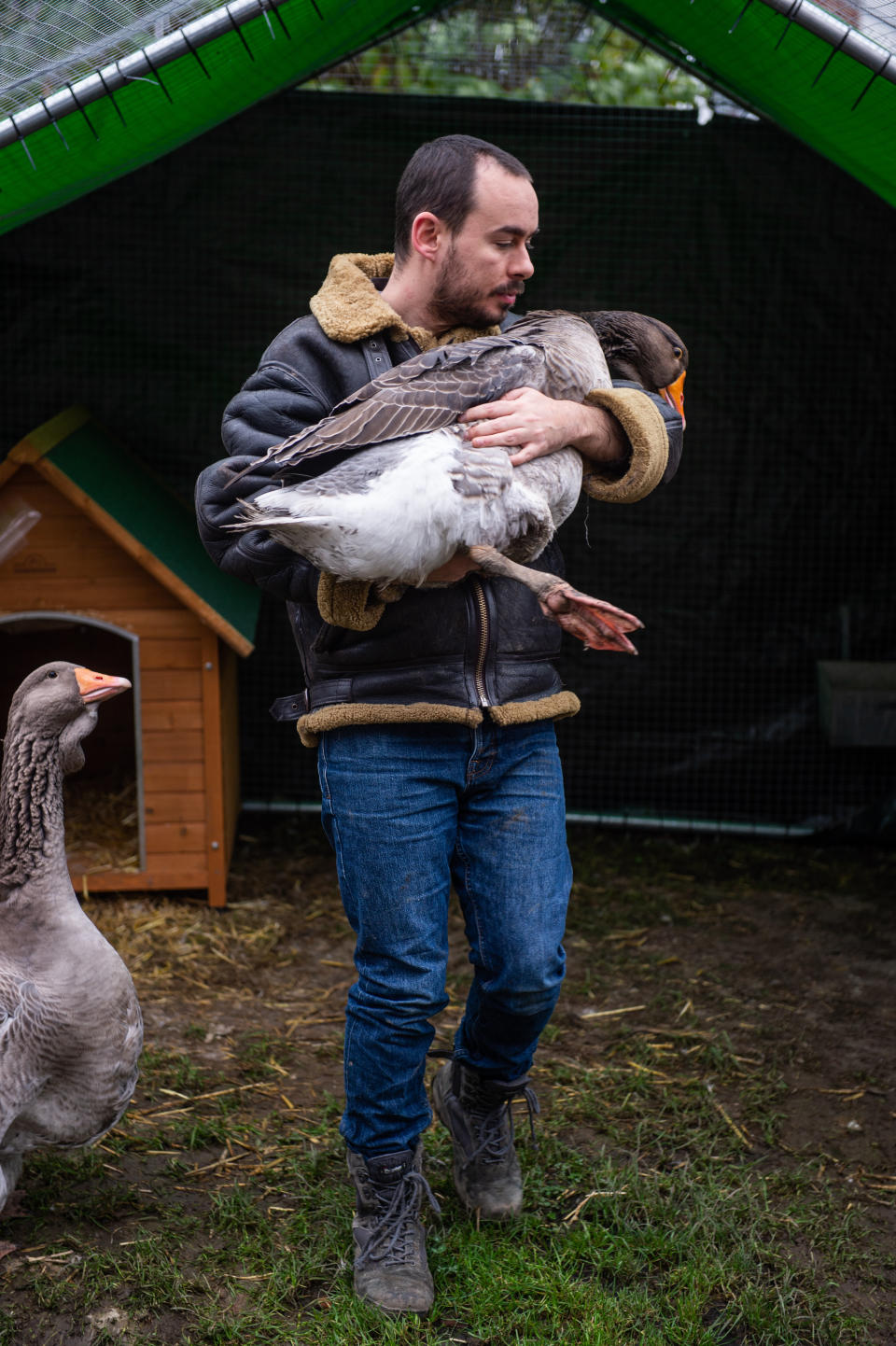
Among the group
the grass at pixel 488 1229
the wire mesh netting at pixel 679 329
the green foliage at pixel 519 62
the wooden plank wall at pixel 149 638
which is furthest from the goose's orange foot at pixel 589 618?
the green foliage at pixel 519 62

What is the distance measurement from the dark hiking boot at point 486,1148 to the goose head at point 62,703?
3.73ft

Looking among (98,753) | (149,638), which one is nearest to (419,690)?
(149,638)

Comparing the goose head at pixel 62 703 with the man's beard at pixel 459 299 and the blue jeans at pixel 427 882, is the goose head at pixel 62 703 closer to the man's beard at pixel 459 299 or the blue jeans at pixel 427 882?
the blue jeans at pixel 427 882

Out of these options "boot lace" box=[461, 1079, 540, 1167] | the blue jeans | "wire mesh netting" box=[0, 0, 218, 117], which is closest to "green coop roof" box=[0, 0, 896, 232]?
"wire mesh netting" box=[0, 0, 218, 117]

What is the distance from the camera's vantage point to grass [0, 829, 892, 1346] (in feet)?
7.25

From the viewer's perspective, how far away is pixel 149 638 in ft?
13.8

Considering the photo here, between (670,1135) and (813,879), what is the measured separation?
2274mm

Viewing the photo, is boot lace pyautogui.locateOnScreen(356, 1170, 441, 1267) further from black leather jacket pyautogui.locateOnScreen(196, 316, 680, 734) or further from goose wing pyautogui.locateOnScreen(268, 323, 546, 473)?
goose wing pyautogui.locateOnScreen(268, 323, 546, 473)

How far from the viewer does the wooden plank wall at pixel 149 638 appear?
4117 mm

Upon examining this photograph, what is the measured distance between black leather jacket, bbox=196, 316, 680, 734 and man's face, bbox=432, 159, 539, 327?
0.15 m

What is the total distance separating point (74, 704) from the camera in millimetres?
2494

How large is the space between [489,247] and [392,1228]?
190 cm

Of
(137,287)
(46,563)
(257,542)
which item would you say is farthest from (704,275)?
(257,542)

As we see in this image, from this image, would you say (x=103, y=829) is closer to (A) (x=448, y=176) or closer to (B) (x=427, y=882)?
(B) (x=427, y=882)
